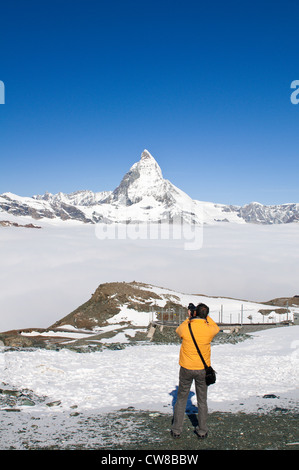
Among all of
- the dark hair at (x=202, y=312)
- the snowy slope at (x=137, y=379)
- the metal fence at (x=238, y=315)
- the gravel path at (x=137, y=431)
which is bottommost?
the metal fence at (x=238, y=315)

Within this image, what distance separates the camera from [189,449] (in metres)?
7.72

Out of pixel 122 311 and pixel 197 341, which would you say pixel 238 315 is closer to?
pixel 122 311

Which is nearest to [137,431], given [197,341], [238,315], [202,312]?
[197,341]

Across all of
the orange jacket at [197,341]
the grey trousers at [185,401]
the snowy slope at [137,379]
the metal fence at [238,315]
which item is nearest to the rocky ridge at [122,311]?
the metal fence at [238,315]

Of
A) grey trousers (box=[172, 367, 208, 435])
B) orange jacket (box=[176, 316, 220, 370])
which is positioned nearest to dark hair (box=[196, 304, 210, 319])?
orange jacket (box=[176, 316, 220, 370])

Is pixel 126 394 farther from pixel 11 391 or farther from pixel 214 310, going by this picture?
pixel 214 310

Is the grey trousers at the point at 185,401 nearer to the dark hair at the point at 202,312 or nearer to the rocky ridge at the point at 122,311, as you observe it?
the dark hair at the point at 202,312

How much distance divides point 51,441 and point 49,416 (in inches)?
86.7

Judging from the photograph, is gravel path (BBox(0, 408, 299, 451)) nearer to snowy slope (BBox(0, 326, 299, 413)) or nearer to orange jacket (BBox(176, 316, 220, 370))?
snowy slope (BBox(0, 326, 299, 413))

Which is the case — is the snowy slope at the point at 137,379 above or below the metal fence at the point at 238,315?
above

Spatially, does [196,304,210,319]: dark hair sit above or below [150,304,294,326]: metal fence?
above

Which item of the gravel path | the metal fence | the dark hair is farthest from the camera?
the metal fence

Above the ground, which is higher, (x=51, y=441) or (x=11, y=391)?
(x=51, y=441)
